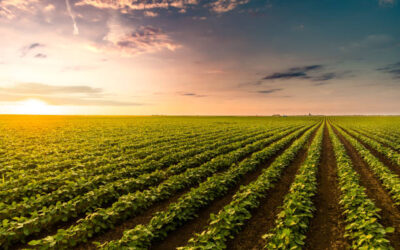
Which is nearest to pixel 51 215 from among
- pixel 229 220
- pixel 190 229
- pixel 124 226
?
pixel 124 226

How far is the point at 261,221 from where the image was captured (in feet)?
22.6

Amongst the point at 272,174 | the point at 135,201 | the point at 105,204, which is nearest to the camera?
the point at 135,201

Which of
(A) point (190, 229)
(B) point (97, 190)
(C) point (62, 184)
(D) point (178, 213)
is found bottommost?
(A) point (190, 229)

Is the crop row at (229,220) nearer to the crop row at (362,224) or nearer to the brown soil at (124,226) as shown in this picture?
the brown soil at (124,226)

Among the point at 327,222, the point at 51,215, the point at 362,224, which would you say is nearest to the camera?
the point at 362,224

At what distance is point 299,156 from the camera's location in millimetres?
16734

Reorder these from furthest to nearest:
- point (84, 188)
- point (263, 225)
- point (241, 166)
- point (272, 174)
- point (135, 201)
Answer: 1. point (241, 166)
2. point (272, 174)
3. point (84, 188)
4. point (135, 201)
5. point (263, 225)

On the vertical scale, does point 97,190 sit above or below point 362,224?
below

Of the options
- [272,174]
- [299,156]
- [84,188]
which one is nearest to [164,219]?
[84,188]

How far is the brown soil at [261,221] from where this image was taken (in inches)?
225

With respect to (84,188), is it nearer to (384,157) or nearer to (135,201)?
(135,201)

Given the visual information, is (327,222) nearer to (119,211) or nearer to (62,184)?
(119,211)

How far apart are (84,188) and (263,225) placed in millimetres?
7497

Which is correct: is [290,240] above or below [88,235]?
above
